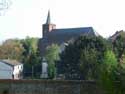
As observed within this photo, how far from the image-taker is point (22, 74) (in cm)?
8088

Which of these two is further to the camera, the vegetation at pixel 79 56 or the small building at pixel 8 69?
the small building at pixel 8 69

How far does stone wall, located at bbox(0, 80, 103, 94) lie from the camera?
851 inches

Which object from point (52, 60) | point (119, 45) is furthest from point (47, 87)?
point (52, 60)

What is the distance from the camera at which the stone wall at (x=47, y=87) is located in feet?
70.9

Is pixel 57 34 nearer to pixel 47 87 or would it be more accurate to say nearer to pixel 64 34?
pixel 64 34

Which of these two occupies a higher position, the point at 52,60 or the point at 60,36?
the point at 60,36

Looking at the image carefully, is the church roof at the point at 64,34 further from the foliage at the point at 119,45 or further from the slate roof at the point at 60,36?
the foliage at the point at 119,45

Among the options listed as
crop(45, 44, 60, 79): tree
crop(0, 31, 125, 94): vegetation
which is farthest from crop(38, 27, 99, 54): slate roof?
crop(45, 44, 60, 79): tree

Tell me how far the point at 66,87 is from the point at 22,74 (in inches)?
2338

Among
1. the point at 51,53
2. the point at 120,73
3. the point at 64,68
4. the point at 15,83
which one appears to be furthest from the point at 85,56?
the point at 120,73

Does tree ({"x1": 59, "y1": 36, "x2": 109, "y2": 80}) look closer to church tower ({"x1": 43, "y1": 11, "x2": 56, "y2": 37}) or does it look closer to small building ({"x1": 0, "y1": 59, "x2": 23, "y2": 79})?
small building ({"x1": 0, "y1": 59, "x2": 23, "y2": 79})

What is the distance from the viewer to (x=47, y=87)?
74.2 ft

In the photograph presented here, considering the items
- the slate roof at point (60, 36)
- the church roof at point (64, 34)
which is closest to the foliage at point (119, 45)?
the church roof at point (64, 34)

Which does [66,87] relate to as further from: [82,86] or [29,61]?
[29,61]
